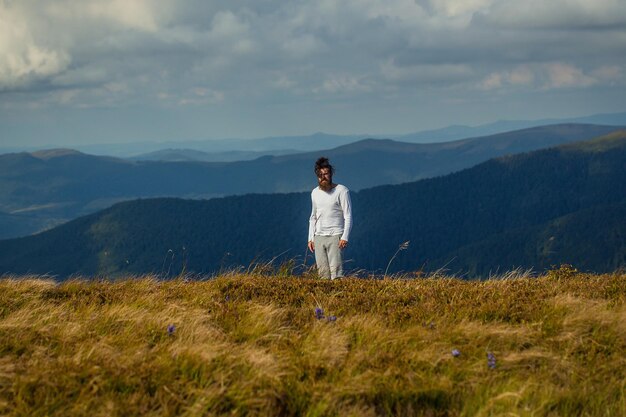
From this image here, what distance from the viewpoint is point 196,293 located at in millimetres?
7848

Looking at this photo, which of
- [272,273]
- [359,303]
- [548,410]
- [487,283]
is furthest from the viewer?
[272,273]

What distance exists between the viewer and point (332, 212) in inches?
451

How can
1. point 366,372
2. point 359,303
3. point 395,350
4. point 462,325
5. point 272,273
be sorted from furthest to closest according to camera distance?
1. point 272,273
2. point 359,303
3. point 462,325
4. point 395,350
5. point 366,372

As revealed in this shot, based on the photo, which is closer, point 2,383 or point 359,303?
point 2,383

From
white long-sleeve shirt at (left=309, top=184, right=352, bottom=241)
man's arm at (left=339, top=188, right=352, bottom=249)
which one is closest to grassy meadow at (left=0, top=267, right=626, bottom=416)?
man's arm at (left=339, top=188, right=352, bottom=249)

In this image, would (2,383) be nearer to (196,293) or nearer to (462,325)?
(196,293)

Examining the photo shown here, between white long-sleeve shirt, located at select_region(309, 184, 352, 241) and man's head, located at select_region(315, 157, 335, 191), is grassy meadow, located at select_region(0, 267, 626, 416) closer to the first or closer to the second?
white long-sleeve shirt, located at select_region(309, 184, 352, 241)

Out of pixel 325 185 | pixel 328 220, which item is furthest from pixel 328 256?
pixel 325 185

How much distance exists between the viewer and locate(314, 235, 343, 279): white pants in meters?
11.1

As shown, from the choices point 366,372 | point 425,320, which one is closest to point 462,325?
point 425,320

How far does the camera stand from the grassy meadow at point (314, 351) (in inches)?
181

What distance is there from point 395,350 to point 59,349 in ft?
10.5

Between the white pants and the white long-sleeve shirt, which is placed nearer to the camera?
the white pants

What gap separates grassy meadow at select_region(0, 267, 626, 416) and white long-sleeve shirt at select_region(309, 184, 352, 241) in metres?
3.32
